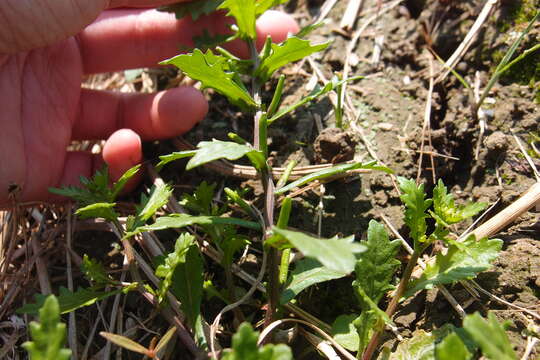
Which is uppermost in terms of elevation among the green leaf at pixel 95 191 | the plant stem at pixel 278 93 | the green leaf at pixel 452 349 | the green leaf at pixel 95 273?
the plant stem at pixel 278 93

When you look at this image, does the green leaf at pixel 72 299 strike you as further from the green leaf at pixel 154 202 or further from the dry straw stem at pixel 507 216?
the dry straw stem at pixel 507 216

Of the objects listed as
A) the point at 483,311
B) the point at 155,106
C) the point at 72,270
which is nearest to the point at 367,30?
the point at 155,106

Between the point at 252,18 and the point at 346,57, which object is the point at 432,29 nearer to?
the point at 346,57

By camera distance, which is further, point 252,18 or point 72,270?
point 72,270

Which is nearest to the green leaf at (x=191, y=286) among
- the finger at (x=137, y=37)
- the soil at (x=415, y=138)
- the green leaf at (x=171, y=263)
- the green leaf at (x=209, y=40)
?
the green leaf at (x=171, y=263)

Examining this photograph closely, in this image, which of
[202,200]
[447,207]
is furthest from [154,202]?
[447,207]

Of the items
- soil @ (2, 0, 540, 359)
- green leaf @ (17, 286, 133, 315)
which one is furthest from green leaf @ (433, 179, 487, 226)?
green leaf @ (17, 286, 133, 315)
